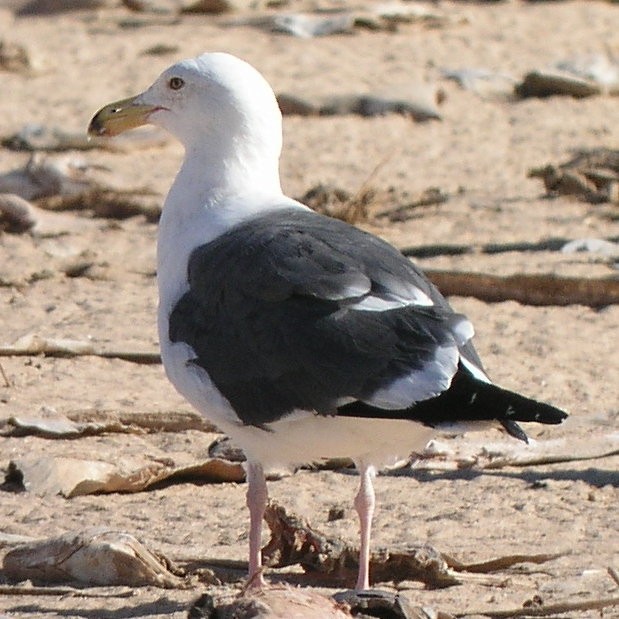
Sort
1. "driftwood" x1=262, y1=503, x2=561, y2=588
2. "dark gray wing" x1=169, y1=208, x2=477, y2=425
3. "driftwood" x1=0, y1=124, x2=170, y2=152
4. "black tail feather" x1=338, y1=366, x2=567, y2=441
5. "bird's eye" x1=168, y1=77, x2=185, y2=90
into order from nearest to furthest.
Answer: "black tail feather" x1=338, y1=366, x2=567, y2=441, "dark gray wing" x1=169, y1=208, x2=477, y2=425, "driftwood" x1=262, y1=503, x2=561, y2=588, "bird's eye" x1=168, y1=77, x2=185, y2=90, "driftwood" x1=0, y1=124, x2=170, y2=152

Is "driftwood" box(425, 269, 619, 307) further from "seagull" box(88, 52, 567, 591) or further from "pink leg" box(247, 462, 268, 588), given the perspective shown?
"pink leg" box(247, 462, 268, 588)

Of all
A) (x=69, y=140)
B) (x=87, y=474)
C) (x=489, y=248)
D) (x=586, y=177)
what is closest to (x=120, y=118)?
(x=87, y=474)

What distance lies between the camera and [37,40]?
14.1 m

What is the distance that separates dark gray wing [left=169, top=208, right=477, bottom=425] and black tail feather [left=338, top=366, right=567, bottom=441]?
3 centimetres

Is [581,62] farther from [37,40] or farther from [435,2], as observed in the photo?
[37,40]

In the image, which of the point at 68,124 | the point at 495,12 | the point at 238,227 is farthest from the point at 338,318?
the point at 495,12

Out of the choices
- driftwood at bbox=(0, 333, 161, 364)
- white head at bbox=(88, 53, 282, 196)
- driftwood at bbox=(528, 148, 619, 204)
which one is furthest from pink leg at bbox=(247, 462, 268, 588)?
driftwood at bbox=(528, 148, 619, 204)

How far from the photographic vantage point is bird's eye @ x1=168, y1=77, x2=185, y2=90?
5.97 metres

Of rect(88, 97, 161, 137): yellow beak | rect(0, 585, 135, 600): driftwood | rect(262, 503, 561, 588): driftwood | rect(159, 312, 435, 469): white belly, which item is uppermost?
rect(88, 97, 161, 137): yellow beak

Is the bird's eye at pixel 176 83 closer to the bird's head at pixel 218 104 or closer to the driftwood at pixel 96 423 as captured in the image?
the bird's head at pixel 218 104

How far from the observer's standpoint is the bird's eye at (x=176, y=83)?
19.6 ft

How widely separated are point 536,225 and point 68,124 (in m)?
3.65

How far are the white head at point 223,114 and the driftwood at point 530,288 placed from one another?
2.54 m

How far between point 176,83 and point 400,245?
333cm
